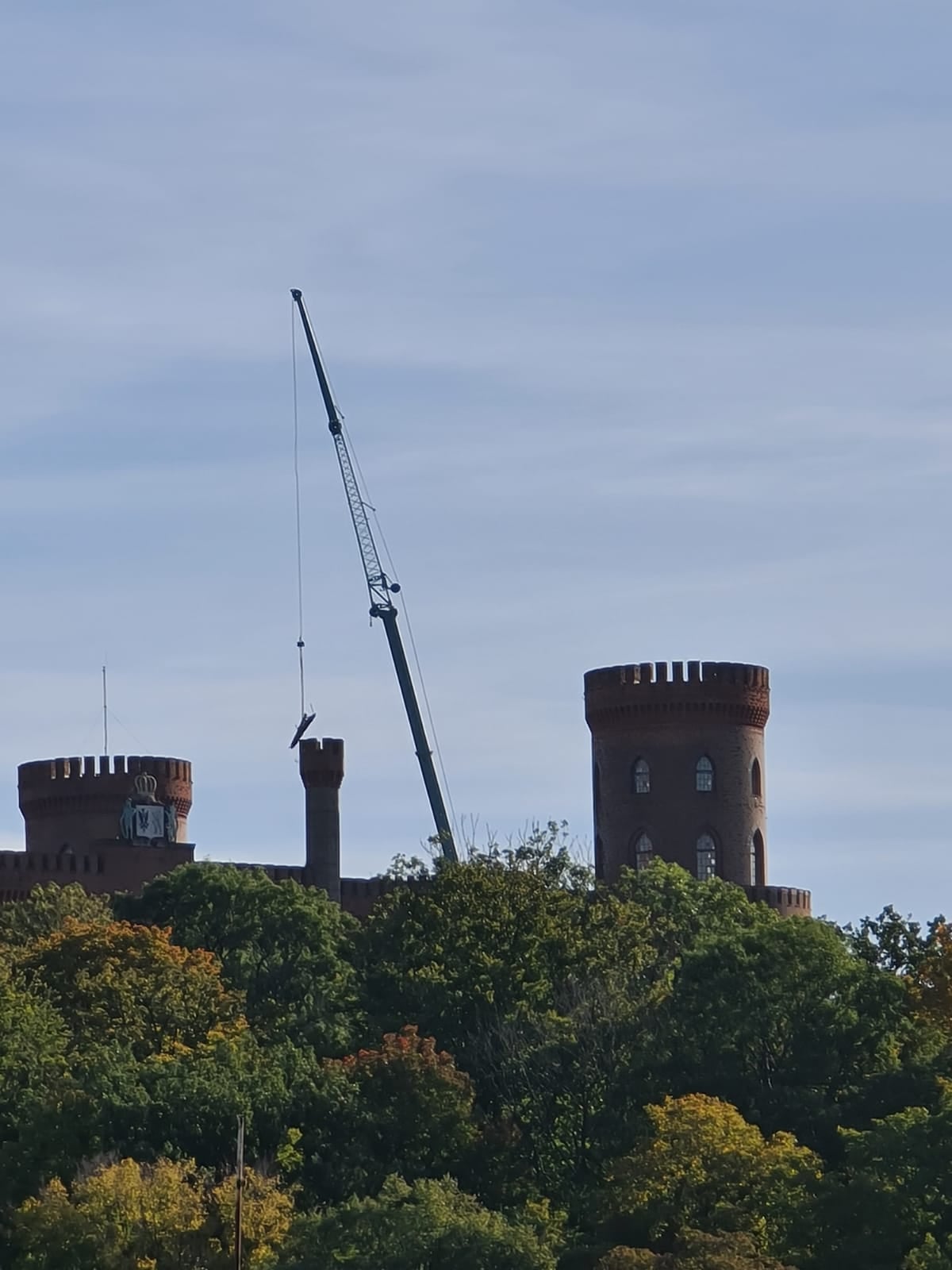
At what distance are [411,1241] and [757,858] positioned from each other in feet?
190

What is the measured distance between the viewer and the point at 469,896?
8762cm

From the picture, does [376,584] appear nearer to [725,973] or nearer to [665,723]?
[665,723]

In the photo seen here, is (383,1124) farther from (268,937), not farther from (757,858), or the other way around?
(757,858)

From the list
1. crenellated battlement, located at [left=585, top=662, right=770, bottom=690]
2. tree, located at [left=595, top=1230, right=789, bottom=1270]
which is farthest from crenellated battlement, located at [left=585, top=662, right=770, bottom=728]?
tree, located at [left=595, top=1230, right=789, bottom=1270]

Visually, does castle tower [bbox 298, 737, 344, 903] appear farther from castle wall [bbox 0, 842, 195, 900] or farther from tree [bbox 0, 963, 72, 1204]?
tree [bbox 0, 963, 72, 1204]

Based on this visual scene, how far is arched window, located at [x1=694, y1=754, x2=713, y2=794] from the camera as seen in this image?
124562mm

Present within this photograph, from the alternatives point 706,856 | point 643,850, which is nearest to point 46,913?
point 643,850

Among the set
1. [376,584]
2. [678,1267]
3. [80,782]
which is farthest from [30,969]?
[376,584]

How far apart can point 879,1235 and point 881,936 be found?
20.0 metres

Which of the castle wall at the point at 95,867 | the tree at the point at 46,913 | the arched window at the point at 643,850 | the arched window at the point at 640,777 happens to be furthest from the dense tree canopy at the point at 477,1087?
the arched window at the point at 640,777

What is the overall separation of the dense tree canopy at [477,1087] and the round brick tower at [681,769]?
90.7ft

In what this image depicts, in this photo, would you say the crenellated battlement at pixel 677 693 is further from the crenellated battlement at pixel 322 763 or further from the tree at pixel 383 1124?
the tree at pixel 383 1124

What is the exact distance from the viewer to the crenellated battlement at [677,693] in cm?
12512

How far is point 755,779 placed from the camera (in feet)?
413
